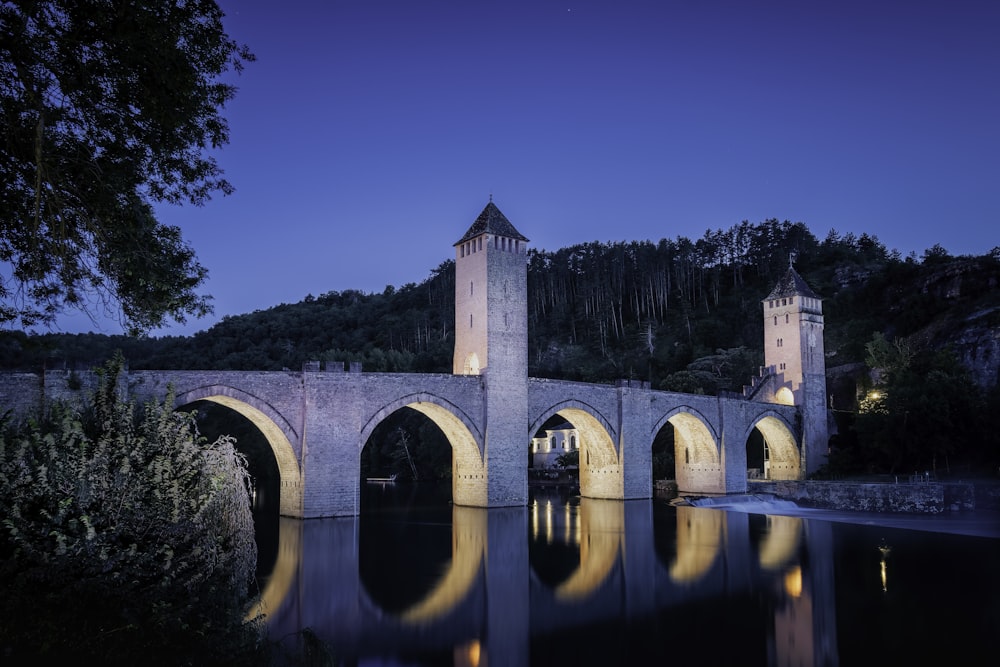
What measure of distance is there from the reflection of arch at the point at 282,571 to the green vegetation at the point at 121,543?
1029 mm

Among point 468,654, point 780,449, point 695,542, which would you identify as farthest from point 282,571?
point 780,449

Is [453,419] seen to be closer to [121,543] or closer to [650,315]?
[121,543]

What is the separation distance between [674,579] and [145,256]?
10.9 metres

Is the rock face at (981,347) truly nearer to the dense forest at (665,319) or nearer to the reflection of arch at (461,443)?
the dense forest at (665,319)

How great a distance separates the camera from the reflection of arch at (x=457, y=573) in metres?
11.5

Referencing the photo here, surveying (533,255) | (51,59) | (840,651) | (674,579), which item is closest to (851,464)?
(674,579)

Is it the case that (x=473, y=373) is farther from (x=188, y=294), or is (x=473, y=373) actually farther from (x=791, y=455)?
(x=791, y=455)

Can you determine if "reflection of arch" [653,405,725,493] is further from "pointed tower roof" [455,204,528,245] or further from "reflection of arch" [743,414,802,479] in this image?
"pointed tower roof" [455,204,528,245]

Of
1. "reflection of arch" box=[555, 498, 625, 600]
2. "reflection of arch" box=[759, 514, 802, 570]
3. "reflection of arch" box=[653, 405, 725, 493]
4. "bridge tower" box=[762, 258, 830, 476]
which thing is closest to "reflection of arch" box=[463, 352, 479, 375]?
"reflection of arch" box=[555, 498, 625, 600]

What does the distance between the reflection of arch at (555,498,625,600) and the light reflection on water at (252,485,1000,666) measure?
3.0 inches

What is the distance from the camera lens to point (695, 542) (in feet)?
64.3

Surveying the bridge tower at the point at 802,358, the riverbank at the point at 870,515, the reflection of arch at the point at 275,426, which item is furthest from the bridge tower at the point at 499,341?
the bridge tower at the point at 802,358

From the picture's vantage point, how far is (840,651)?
31.0 feet

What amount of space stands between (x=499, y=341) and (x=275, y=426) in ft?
28.4
